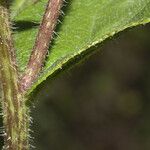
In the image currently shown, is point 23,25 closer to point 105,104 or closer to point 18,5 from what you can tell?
point 18,5

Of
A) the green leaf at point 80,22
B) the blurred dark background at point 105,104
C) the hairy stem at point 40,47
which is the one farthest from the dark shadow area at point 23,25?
the blurred dark background at point 105,104

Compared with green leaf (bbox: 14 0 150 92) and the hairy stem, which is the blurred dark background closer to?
green leaf (bbox: 14 0 150 92)

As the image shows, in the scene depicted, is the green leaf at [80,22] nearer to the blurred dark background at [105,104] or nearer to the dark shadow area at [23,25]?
the dark shadow area at [23,25]

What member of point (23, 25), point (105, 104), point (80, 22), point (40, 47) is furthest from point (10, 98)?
point (105, 104)

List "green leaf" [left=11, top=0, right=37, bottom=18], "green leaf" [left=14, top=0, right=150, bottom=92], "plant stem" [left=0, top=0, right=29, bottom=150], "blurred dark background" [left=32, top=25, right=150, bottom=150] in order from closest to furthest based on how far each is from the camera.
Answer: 1. "plant stem" [left=0, top=0, right=29, bottom=150]
2. "green leaf" [left=14, top=0, right=150, bottom=92]
3. "green leaf" [left=11, top=0, right=37, bottom=18]
4. "blurred dark background" [left=32, top=25, right=150, bottom=150]

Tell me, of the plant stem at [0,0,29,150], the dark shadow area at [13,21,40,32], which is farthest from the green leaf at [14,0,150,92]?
the plant stem at [0,0,29,150]

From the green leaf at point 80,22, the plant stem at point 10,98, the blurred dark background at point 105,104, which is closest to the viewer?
the plant stem at point 10,98
